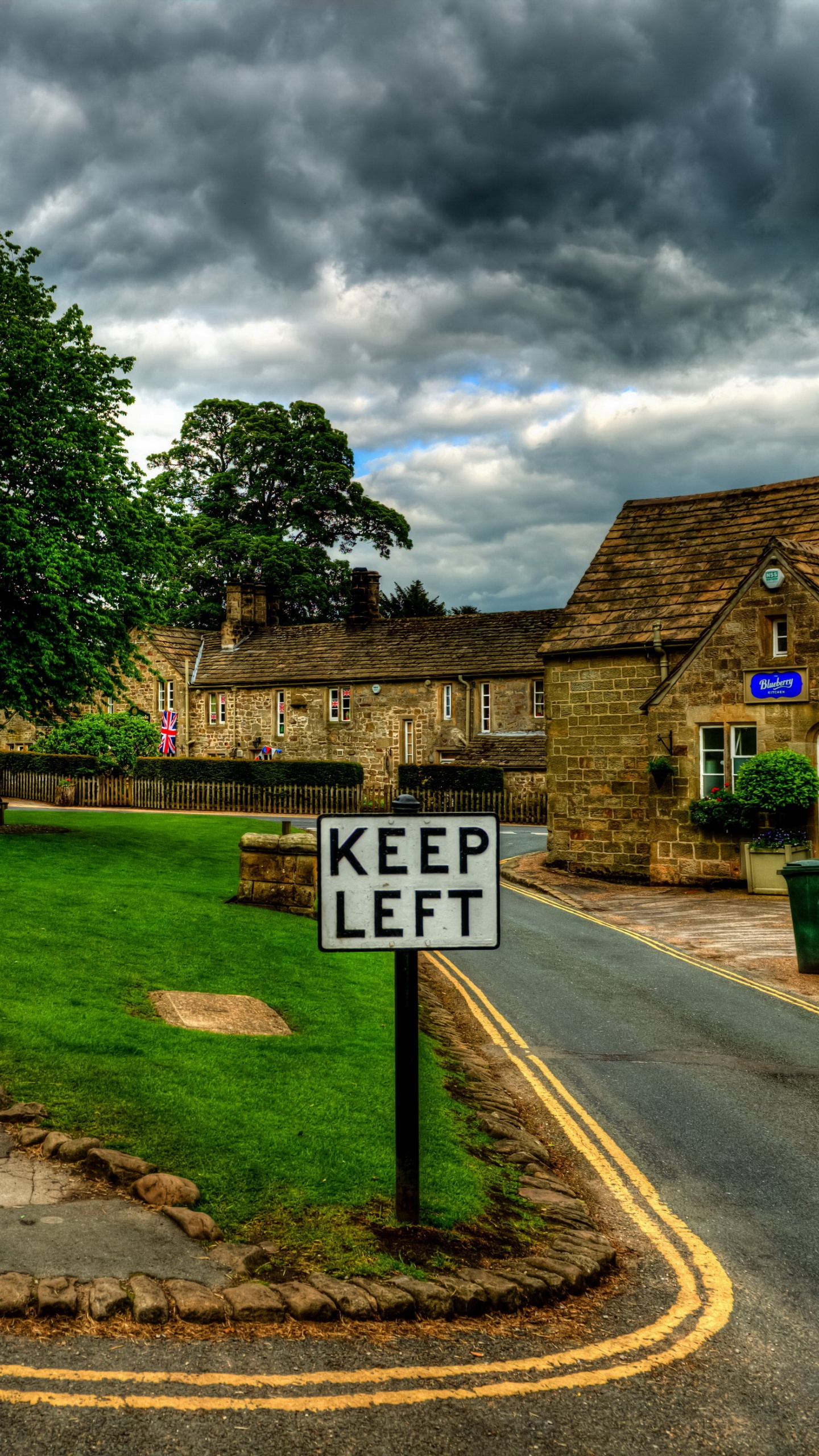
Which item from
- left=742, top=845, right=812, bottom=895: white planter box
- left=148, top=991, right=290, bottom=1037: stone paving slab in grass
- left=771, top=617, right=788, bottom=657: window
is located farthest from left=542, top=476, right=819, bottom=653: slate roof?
left=148, top=991, right=290, bottom=1037: stone paving slab in grass

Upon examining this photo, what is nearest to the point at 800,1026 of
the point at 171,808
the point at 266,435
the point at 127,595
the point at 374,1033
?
the point at 374,1033

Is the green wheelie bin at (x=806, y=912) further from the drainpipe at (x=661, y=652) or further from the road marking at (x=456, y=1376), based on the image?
the drainpipe at (x=661, y=652)

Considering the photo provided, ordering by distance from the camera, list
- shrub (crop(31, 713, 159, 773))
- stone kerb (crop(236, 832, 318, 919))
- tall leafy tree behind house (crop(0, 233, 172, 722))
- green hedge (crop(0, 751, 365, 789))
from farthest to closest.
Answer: green hedge (crop(0, 751, 365, 789)) < shrub (crop(31, 713, 159, 773)) < tall leafy tree behind house (crop(0, 233, 172, 722)) < stone kerb (crop(236, 832, 318, 919))

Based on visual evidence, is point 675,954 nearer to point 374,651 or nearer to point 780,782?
point 780,782

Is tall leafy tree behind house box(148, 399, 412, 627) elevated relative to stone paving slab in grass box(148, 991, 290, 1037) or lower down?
elevated

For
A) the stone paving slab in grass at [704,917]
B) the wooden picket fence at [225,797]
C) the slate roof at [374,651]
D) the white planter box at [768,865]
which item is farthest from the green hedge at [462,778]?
the white planter box at [768,865]

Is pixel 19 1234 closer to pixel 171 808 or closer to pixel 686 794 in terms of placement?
pixel 686 794

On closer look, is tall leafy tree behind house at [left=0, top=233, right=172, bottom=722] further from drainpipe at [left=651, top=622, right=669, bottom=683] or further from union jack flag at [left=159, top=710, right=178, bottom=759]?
union jack flag at [left=159, top=710, right=178, bottom=759]

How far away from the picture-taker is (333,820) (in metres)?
5.52

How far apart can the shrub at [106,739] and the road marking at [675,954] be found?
19.8 meters

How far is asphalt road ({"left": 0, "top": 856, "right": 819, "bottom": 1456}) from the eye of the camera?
12.6 feet

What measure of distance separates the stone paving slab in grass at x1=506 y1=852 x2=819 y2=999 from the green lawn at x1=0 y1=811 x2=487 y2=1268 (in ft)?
17.8

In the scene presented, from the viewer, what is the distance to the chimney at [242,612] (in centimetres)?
5794

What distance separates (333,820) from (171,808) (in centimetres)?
3683
